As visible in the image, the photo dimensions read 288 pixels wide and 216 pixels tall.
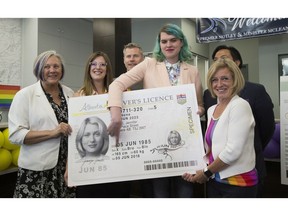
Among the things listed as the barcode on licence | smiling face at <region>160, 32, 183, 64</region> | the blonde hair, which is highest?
smiling face at <region>160, 32, 183, 64</region>

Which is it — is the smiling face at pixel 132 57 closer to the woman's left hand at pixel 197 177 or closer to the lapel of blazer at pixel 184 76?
the lapel of blazer at pixel 184 76

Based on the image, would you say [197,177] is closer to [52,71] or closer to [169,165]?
[169,165]

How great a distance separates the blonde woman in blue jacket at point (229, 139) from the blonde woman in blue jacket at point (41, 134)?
0.75m

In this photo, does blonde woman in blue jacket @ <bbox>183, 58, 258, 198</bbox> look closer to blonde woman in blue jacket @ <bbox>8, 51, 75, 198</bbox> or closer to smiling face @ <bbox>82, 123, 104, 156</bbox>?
smiling face @ <bbox>82, 123, 104, 156</bbox>

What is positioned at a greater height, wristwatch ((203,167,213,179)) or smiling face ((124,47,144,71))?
smiling face ((124,47,144,71))

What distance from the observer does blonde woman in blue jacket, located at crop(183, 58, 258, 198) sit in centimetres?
114

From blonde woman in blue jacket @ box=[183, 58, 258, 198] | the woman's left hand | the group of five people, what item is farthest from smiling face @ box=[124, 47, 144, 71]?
the woman's left hand

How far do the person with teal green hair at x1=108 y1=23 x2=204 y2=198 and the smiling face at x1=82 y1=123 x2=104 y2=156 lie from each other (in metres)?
0.07

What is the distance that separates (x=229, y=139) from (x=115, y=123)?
53cm

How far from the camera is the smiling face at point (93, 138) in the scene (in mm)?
1347

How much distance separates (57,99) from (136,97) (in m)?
0.51

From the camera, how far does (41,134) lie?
1.42 meters

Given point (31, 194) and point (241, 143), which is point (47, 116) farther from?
point (241, 143)

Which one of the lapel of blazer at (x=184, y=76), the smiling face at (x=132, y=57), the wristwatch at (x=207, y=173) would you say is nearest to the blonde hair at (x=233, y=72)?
the lapel of blazer at (x=184, y=76)
